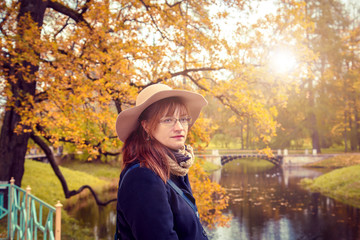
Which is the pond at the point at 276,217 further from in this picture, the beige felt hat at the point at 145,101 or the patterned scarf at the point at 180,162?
the patterned scarf at the point at 180,162

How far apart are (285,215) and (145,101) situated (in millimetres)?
18596

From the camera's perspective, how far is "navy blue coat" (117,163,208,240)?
151 cm

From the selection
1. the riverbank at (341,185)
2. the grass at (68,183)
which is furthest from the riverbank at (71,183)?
the riverbank at (341,185)

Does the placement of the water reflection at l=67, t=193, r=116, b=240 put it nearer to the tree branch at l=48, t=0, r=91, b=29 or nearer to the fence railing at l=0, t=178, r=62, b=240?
the fence railing at l=0, t=178, r=62, b=240

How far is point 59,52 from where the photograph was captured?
23.6 ft

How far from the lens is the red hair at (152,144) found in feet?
5.63

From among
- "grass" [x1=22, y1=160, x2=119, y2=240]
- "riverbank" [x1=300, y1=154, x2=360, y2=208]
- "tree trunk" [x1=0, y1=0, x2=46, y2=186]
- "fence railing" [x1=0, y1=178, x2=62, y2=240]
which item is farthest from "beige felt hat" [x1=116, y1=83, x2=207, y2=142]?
"riverbank" [x1=300, y1=154, x2=360, y2=208]

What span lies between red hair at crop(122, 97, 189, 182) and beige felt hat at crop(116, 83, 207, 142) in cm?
4

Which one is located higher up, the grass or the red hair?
the red hair

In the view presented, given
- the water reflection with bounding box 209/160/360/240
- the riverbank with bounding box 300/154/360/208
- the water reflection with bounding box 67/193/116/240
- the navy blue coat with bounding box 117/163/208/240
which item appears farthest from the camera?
the riverbank with bounding box 300/154/360/208

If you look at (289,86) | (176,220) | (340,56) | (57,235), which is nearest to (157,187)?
(176,220)

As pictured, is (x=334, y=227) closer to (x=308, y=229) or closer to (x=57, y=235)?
(x=308, y=229)

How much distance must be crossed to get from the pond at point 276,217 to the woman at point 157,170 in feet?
40.1

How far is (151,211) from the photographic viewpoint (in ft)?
4.96
